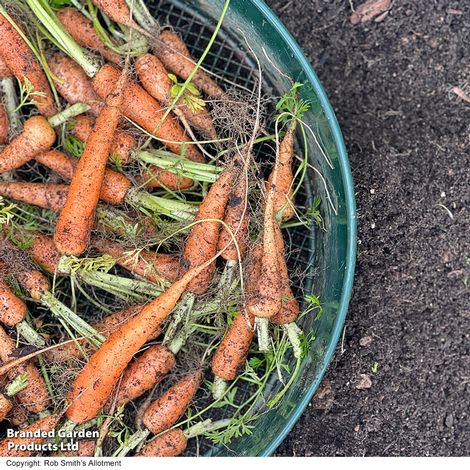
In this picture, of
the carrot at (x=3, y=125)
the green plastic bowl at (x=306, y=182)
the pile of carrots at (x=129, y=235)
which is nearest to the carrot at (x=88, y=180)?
the pile of carrots at (x=129, y=235)

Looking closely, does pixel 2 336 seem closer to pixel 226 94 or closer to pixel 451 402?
pixel 226 94

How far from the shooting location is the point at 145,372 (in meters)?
1.55

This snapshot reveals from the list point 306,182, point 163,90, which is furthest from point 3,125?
point 306,182

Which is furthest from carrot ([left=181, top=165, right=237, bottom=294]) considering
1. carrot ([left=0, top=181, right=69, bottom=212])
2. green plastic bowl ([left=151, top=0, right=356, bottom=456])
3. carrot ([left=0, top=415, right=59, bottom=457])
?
carrot ([left=0, top=415, right=59, bottom=457])

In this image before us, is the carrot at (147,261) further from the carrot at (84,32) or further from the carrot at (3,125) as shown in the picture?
the carrot at (84,32)

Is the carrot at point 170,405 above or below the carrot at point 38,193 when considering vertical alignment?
below

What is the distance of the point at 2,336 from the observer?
1.54 m

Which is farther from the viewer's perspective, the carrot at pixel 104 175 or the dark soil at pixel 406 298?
the dark soil at pixel 406 298

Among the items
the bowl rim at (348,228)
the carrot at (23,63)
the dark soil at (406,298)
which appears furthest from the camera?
the dark soil at (406,298)

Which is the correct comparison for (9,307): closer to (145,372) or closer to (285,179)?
(145,372)

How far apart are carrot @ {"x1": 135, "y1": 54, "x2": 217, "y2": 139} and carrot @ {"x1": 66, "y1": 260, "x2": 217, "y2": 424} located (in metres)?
0.37

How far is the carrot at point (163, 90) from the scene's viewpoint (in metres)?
1.57

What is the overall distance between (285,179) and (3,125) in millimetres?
735

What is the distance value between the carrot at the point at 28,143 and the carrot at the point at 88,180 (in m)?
0.11
